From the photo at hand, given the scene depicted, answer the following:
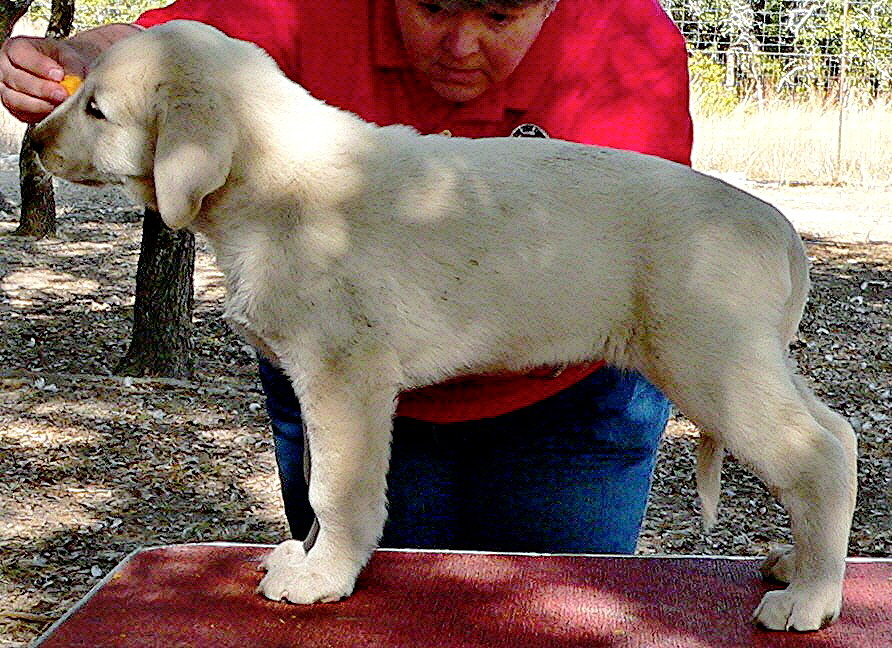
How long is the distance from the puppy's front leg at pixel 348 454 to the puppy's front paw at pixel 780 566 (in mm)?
821

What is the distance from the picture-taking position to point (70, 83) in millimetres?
2338

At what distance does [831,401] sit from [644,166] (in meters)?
4.93

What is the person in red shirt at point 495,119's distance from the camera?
244 centimetres

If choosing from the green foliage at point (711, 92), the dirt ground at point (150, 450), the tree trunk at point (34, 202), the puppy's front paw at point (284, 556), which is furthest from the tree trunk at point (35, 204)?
the green foliage at point (711, 92)

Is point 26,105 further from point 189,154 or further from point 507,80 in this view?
point 507,80

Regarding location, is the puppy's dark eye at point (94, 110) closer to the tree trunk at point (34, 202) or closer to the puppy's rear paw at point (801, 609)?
the puppy's rear paw at point (801, 609)

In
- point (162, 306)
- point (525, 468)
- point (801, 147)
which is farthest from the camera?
point (801, 147)

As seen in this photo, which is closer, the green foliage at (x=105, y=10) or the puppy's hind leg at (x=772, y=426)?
the puppy's hind leg at (x=772, y=426)

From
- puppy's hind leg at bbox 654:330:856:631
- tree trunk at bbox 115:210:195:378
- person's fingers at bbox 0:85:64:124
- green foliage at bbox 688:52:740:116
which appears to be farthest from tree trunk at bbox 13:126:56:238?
green foliage at bbox 688:52:740:116

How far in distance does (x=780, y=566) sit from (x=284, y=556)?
97 centimetres

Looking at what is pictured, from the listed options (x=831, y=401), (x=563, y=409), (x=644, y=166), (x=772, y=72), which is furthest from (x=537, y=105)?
(x=772, y=72)

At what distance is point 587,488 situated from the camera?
287 centimetres

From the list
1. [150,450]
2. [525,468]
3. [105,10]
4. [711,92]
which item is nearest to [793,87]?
[711,92]

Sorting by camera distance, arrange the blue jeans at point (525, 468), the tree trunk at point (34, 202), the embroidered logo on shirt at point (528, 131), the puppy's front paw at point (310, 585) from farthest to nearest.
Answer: the tree trunk at point (34, 202)
the blue jeans at point (525, 468)
the embroidered logo on shirt at point (528, 131)
the puppy's front paw at point (310, 585)
